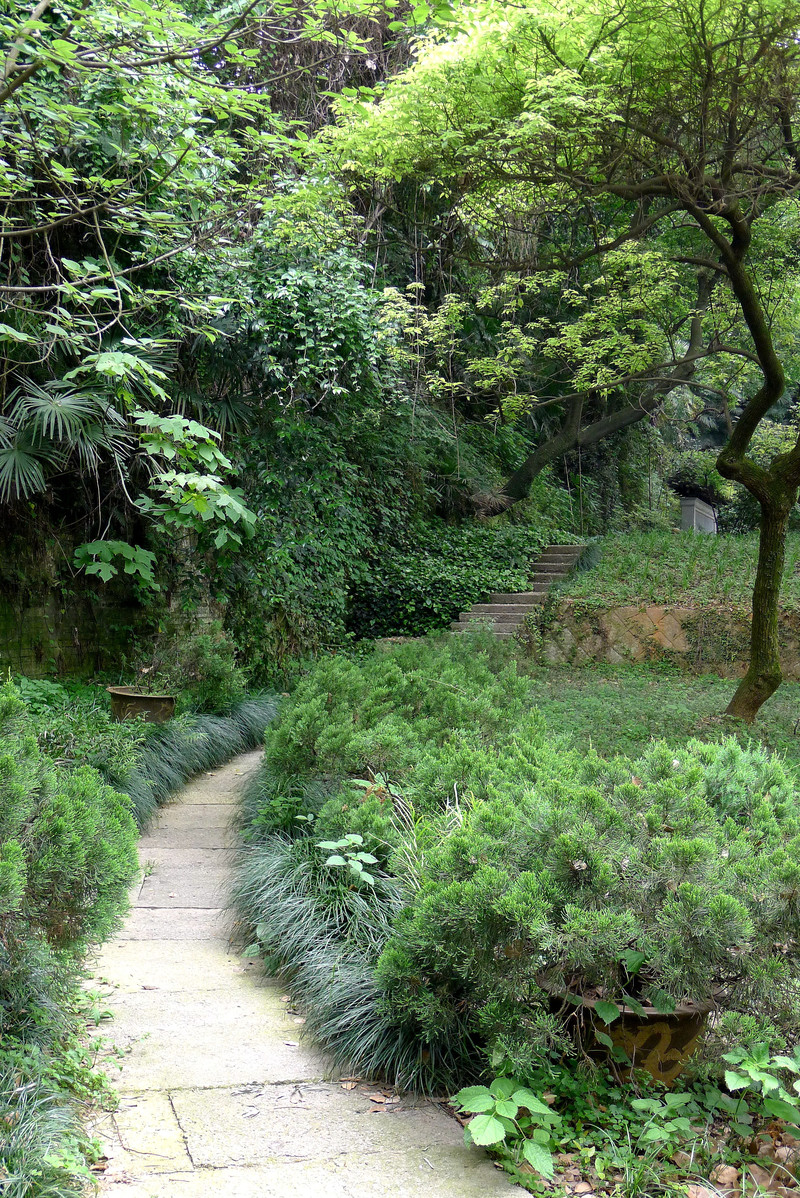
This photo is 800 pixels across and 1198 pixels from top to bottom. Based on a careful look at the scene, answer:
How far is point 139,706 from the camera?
6363 mm

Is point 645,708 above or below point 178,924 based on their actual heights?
above

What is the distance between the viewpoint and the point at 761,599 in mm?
6992

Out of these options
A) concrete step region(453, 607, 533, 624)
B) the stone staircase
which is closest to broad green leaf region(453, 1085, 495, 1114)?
the stone staircase

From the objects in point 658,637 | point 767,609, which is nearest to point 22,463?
point 767,609

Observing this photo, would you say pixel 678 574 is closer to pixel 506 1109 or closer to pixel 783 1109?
pixel 783 1109

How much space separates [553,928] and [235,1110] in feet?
3.57

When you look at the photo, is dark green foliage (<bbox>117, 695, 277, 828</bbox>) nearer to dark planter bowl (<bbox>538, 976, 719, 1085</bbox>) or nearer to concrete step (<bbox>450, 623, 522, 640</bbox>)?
dark planter bowl (<bbox>538, 976, 719, 1085</bbox>)

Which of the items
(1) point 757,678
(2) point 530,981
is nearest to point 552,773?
(2) point 530,981

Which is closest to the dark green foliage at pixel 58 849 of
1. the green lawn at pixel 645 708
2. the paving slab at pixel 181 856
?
the paving slab at pixel 181 856

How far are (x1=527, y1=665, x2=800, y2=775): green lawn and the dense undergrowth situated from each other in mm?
3401

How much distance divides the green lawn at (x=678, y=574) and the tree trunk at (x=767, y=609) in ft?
13.2

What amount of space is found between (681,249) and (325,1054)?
10676 mm

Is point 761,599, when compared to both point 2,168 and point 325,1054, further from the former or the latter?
point 2,168

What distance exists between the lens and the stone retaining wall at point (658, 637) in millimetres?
10688
